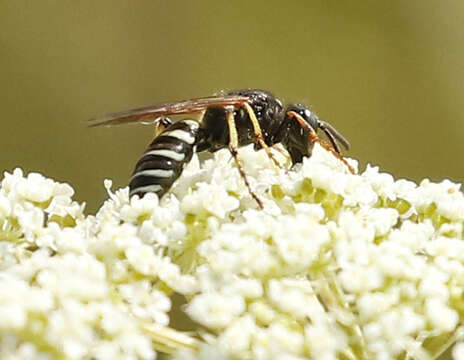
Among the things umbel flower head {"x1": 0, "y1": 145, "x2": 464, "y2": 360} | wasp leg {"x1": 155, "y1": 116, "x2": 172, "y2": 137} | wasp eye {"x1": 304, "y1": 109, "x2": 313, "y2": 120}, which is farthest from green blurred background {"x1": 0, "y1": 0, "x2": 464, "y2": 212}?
umbel flower head {"x1": 0, "y1": 145, "x2": 464, "y2": 360}

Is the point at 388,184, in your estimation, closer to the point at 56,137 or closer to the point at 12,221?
the point at 12,221

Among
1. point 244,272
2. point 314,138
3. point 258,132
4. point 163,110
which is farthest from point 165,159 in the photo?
point 244,272

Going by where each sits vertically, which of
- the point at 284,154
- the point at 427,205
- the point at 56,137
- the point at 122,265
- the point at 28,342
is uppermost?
the point at 56,137

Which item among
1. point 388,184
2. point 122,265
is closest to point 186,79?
point 388,184

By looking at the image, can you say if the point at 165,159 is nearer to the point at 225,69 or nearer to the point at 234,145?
the point at 234,145

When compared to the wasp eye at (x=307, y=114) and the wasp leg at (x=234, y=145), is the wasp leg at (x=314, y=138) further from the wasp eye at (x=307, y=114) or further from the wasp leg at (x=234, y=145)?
the wasp leg at (x=234, y=145)

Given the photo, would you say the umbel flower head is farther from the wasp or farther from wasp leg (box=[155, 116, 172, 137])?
wasp leg (box=[155, 116, 172, 137])

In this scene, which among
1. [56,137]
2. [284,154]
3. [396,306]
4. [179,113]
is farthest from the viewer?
[56,137]

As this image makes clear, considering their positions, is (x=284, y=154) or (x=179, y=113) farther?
(x=284, y=154)
